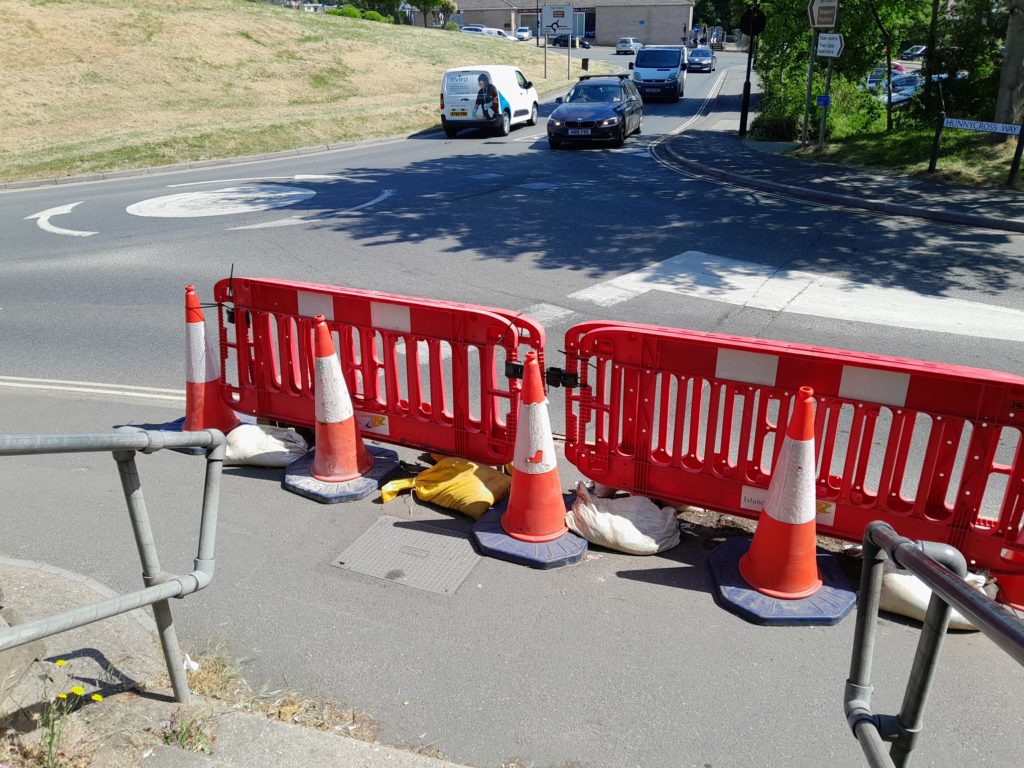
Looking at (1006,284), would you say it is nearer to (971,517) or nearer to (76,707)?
(971,517)

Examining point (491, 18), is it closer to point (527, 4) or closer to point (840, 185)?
point (527, 4)

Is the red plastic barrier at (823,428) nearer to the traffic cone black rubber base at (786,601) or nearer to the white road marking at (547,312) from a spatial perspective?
the traffic cone black rubber base at (786,601)

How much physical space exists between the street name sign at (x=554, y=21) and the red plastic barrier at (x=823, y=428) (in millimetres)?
39275

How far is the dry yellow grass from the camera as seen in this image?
2272 centimetres

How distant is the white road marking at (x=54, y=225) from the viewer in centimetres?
1303

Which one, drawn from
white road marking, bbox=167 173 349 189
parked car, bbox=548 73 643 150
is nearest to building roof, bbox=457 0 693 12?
parked car, bbox=548 73 643 150

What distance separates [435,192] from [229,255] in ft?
17.1

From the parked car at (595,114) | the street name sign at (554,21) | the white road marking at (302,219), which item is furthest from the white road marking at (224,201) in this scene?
the street name sign at (554,21)

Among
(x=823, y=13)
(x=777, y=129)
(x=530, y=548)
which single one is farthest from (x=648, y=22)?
(x=530, y=548)

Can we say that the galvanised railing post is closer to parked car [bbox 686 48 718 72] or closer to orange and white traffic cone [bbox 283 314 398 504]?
orange and white traffic cone [bbox 283 314 398 504]

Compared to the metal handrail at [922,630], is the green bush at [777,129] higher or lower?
lower

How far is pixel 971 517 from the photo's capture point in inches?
164

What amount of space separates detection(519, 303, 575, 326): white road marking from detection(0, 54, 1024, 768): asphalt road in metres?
→ 0.04

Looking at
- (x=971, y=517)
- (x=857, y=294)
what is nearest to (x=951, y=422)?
(x=971, y=517)
